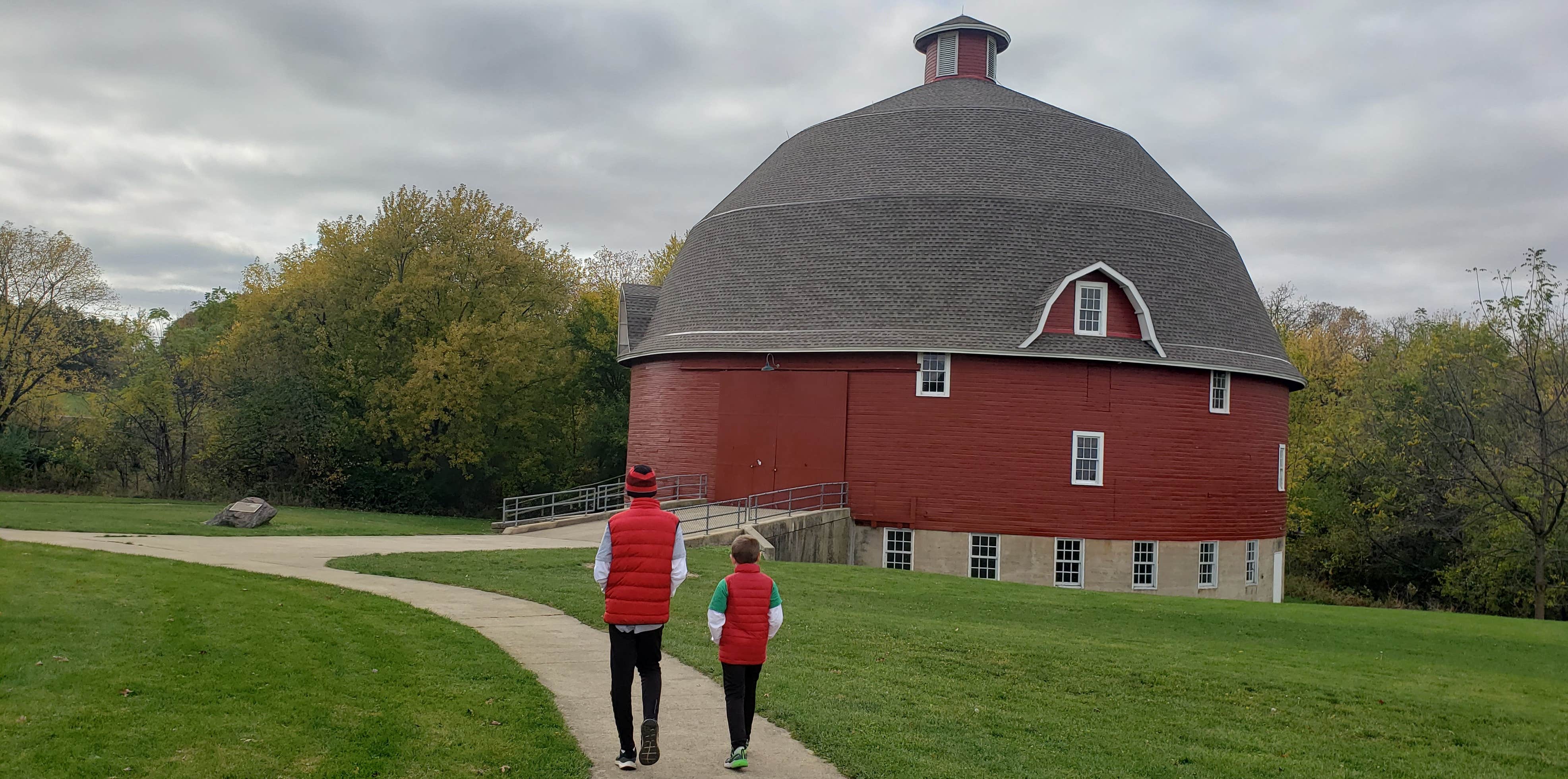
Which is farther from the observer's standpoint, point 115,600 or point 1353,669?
point 1353,669

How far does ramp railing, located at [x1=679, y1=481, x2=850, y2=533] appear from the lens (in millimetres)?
23875

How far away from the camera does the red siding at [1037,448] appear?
2445 cm

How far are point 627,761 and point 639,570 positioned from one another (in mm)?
1139

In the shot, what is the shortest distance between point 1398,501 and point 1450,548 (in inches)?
85.0

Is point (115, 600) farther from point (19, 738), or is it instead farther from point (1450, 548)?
point (1450, 548)

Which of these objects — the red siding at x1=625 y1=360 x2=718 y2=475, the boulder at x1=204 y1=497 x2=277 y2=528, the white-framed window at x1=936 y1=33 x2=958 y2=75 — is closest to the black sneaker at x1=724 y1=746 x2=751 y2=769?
the boulder at x1=204 y1=497 x2=277 y2=528

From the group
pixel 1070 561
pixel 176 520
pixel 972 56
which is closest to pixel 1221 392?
pixel 1070 561

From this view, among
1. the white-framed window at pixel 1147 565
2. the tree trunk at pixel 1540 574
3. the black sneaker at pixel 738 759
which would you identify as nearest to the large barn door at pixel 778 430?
the white-framed window at pixel 1147 565

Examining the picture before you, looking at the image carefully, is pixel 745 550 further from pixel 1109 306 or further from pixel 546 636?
pixel 1109 306

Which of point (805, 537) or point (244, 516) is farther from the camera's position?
point (805, 537)

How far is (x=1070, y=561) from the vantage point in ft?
80.7

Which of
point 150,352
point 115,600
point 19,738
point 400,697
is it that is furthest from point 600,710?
point 150,352

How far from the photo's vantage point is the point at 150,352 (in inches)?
1436

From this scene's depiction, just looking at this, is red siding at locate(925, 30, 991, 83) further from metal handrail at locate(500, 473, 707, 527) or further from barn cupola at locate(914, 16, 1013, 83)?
metal handrail at locate(500, 473, 707, 527)
